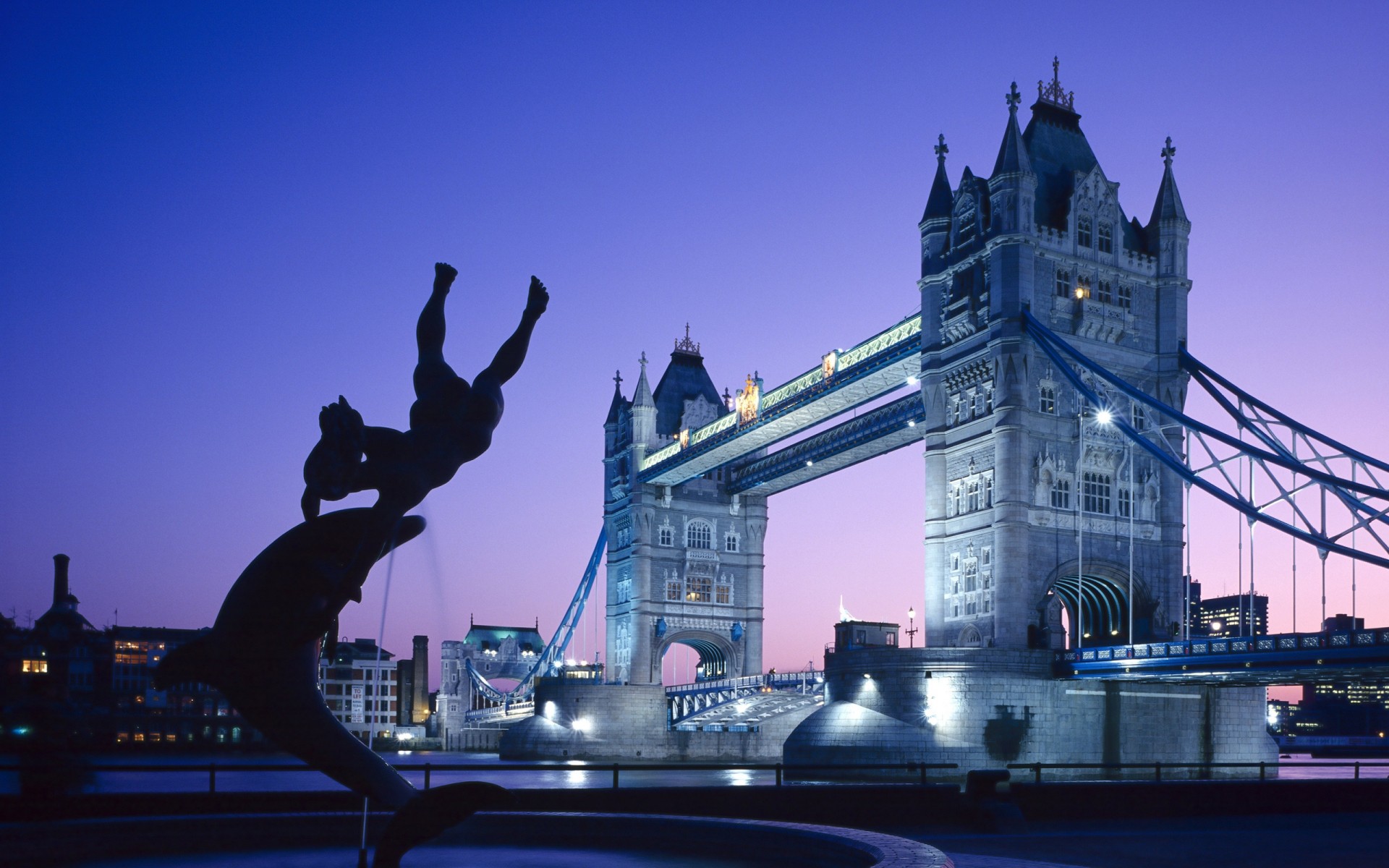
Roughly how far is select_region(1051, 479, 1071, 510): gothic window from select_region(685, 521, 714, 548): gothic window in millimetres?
37518

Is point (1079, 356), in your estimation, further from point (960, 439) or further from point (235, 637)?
point (235, 637)

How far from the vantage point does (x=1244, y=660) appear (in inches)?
1526

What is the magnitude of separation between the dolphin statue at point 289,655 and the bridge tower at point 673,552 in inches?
2801

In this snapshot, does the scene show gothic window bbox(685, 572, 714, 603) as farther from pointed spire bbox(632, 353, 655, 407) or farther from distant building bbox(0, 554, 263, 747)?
distant building bbox(0, 554, 263, 747)

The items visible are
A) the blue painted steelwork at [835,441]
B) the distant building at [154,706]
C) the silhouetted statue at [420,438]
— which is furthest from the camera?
the distant building at [154,706]

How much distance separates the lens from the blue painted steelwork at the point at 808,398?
57812mm

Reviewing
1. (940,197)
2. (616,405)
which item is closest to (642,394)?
(616,405)

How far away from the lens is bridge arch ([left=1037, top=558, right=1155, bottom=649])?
48.3 m

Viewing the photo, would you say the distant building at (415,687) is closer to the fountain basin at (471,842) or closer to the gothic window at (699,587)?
the gothic window at (699,587)

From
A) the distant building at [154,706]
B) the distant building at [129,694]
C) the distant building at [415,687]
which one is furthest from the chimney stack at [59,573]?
the distant building at [415,687]

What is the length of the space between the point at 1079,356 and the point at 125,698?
8484cm

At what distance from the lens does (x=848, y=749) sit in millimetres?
45438

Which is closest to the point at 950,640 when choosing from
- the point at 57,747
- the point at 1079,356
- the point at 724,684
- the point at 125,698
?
the point at 1079,356

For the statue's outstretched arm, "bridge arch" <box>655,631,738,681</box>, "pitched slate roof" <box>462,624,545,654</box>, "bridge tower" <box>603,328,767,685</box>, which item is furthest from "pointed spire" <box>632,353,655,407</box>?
the statue's outstretched arm
